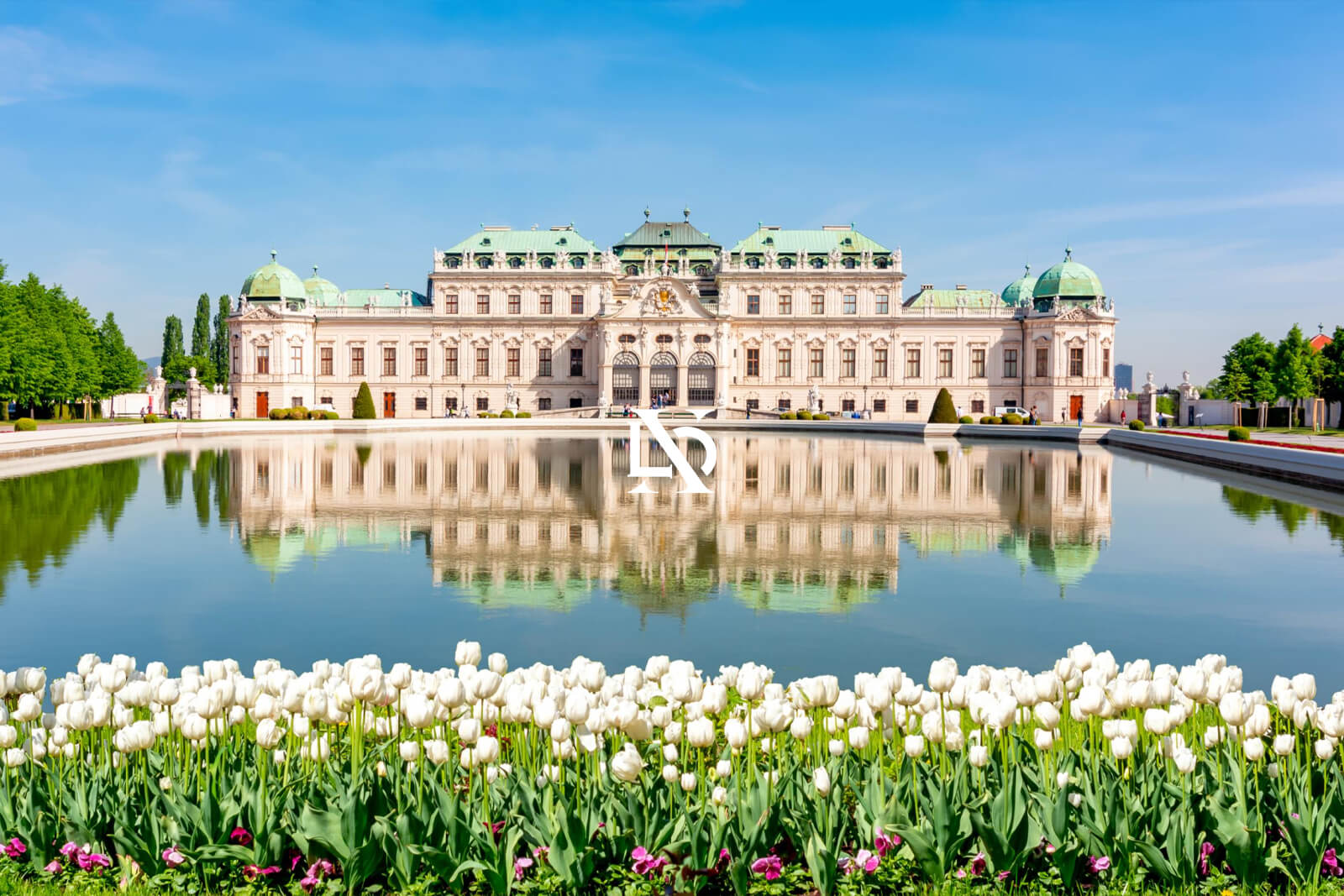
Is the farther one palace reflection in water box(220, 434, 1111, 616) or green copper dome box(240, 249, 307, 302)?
green copper dome box(240, 249, 307, 302)

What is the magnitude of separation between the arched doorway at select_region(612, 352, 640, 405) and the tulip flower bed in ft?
239

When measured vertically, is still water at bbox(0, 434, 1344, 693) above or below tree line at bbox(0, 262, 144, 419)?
below

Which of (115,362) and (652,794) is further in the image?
(115,362)

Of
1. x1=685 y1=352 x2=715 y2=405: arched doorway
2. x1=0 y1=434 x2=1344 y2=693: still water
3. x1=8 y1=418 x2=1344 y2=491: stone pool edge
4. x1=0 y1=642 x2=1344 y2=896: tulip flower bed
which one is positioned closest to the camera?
x1=0 y1=642 x2=1344 y2=896: tulip flower bed

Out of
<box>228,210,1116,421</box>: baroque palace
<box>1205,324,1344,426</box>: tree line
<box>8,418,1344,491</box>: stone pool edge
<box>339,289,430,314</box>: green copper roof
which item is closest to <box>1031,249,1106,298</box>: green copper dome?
<box>228,210,1116,421</box>: baroque palace

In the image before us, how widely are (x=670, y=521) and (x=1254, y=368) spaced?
69870mm

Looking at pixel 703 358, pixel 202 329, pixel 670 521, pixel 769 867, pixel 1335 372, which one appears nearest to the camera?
pixel 769 867

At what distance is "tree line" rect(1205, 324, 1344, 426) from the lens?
63.3m

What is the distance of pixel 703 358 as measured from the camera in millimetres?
78312

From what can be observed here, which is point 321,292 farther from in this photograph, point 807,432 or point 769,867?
point 769,867

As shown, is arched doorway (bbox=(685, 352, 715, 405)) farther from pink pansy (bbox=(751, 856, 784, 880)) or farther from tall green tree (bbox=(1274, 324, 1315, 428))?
pink pansy (bbox=(751, 856, 784, 880))

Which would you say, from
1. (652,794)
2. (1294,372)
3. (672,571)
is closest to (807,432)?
(1294,372)

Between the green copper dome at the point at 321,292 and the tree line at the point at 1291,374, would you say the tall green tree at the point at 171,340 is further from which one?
the tree line at the point at 1291,374

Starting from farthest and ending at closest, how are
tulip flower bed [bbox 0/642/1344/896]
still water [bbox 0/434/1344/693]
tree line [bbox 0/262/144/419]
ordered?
tree line [bbox 0/262/144/419], still water [bbox 0/434/1344/693], tulip flower bed [bbox 0/642/1344/896]
